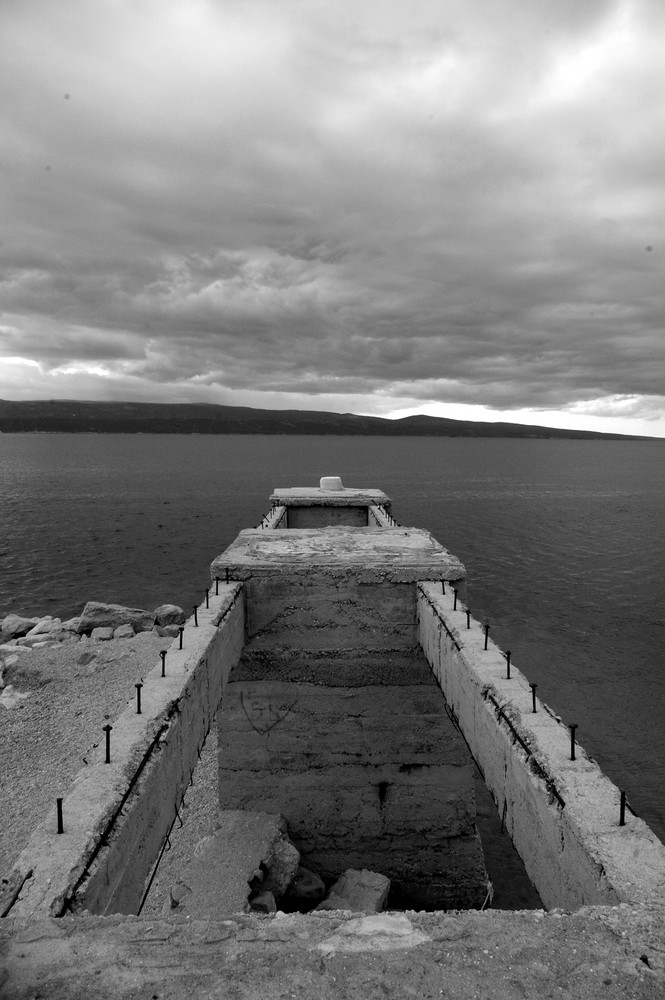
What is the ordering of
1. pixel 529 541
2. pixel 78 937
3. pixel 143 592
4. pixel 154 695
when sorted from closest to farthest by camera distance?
pixel 78 937 < pixel 154 695 < pixel 143 592 < pixel 529 541

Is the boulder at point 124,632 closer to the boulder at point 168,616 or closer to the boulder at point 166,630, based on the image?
the boulder at point 166,630

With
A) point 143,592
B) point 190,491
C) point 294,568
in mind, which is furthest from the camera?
point 190,491

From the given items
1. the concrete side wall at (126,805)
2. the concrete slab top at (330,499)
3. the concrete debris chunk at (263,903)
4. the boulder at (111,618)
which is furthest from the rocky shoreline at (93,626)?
the concrete side wall at (126,805)

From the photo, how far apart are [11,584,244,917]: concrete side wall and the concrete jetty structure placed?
0.02m

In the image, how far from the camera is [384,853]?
496 inches

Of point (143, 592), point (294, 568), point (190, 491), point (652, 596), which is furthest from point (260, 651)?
point (190, 491)

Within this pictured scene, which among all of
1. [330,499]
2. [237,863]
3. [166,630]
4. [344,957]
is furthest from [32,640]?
[344,957]

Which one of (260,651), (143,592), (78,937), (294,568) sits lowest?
(143,592)

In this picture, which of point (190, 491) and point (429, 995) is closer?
point (429, 995)

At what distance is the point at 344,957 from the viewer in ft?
12.3

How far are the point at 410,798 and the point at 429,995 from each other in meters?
9.53

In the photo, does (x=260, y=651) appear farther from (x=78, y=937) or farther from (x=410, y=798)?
(x=78, y=937)

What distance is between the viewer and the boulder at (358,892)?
11.7 meters

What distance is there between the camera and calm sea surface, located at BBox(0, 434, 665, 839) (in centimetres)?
2212
